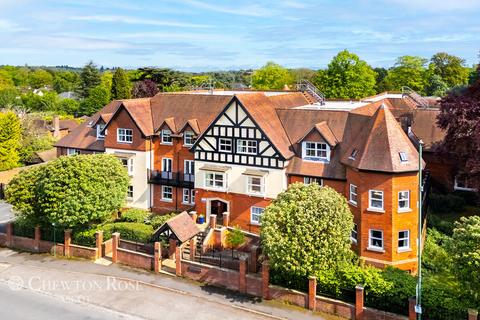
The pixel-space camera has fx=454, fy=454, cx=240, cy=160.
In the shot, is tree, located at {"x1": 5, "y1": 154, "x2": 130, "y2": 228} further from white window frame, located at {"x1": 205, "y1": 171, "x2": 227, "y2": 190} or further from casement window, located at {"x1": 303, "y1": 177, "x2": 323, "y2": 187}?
casement window, located at {"x1": 303, "y1": 177, "x2": 323, "y2": 187}

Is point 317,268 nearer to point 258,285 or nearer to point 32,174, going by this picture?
point 258,285

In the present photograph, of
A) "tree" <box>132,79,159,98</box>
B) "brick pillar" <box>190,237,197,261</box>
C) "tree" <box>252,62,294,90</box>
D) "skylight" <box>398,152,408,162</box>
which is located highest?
"tree" <box>252,62,294,90</box>

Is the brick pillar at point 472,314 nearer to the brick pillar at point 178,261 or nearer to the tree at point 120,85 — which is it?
the brick pillar at point 178,261

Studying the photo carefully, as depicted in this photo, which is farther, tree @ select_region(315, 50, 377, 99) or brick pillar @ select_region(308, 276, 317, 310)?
tree @ select_region(315, 50, 377, 99)

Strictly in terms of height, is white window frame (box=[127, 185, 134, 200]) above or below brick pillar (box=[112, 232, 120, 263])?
above

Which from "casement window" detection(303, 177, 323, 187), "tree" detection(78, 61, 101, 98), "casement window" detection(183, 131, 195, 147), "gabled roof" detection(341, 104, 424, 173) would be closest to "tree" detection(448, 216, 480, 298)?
"gabled roof" detection(341, 104, 424, 173)

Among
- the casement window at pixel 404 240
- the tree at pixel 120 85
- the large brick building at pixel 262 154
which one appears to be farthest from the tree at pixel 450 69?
the casement window at pixel 404 240

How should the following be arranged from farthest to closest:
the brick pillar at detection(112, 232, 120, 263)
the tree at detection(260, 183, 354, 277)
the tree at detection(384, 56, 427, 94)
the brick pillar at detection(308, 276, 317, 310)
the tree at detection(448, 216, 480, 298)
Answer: the tree at detection(384, 56, 427, 94) → the brick pillar at detection(112, 232, 120, 263) → the brick pillar at detection(308, 276, 317, 310) → the tree at detection(260, 183, 354, 277) → the tree at detection(448, 216, 480, 298)
